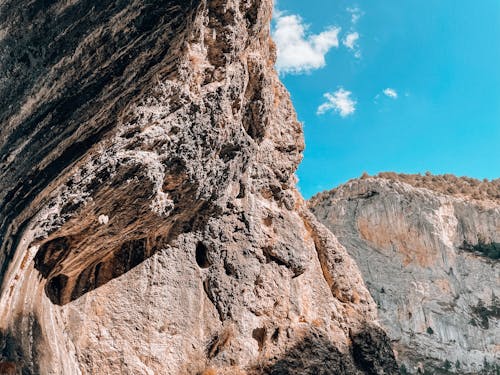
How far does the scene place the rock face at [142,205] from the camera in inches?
262

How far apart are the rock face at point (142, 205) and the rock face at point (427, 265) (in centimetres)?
1989

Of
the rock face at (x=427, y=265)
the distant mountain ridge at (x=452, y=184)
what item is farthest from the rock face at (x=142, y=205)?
the distant mountain ridge at (x=452, y=184)

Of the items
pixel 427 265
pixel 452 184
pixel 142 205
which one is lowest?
pixel 142 205

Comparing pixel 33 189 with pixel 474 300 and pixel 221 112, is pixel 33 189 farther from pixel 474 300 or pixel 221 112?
pixel 474 300

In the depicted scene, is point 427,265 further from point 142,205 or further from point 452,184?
point 142,205

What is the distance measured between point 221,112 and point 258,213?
3.00m

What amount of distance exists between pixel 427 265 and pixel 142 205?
2709 cm

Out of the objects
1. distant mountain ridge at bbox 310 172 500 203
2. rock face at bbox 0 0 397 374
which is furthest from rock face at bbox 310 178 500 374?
rock face at bbox 0 0 397 374

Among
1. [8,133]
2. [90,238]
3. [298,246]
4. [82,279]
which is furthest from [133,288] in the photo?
[298,246]

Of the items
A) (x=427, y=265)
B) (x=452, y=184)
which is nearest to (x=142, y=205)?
(x=427, y=265)

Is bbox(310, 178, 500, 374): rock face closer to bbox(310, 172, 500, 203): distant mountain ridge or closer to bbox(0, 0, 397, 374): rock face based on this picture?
bbox(310, 172, 500, 203): distant mountain ridge

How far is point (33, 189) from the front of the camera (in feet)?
22.1

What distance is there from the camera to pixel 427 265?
103ft

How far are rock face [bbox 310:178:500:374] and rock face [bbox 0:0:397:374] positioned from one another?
783 inches
